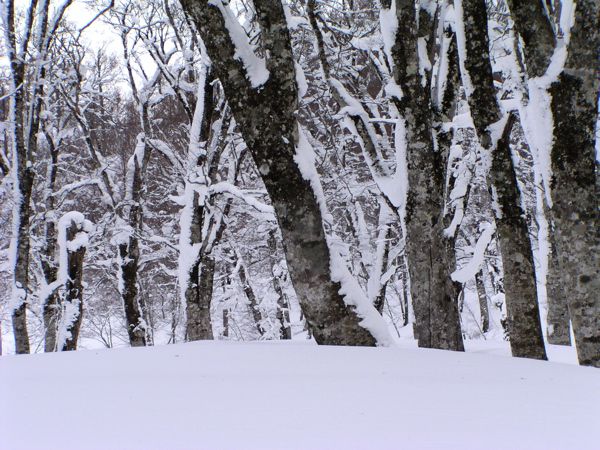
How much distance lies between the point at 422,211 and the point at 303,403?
283cm

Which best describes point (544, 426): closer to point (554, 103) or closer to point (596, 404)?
point (596, 404)

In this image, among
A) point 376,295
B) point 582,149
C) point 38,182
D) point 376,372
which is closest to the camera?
point 376,372

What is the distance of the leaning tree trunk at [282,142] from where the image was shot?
3615mm

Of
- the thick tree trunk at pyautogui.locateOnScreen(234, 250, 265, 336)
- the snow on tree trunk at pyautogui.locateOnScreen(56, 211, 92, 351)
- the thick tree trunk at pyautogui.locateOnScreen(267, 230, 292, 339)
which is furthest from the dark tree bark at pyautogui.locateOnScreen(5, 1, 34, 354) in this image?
the thick tree trunk at pyautogui.locateOnScreen(267, 230, 292, 339)

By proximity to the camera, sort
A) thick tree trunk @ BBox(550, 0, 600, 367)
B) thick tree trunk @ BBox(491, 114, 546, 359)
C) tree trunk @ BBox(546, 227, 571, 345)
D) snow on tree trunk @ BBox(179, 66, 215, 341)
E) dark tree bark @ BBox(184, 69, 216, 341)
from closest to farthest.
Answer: thick tree trunk @ BBox(550, 0, 600, 367), thick tree trunk @ BBox(491, 114, 546, 359), tree trunk @ BBox(546, 227, 571, 345), snow on tree trunk @ BBox(179, 66, 215, 341), dark tree bark @ BBox(184, 69, 216, 341)

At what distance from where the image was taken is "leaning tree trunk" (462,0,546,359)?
156 inches

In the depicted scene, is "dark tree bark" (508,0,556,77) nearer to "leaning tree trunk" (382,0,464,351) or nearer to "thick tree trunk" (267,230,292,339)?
"leaning tree trunk" (382,0,464,351)

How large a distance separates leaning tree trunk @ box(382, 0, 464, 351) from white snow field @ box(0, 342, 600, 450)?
123cm

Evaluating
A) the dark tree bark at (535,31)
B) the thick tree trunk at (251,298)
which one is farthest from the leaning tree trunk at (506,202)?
the thick tree trunk at (251,298)

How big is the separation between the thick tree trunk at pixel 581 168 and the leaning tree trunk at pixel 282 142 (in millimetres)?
1638

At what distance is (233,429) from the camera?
68.1 inches

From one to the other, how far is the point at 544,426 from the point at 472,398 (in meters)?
0.37

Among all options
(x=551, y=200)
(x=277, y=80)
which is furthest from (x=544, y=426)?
(x=277, y=80)

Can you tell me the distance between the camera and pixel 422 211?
4.43 metres
